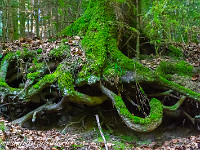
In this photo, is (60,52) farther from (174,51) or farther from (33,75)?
(174,51)

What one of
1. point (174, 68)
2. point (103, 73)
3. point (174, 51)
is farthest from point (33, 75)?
point (174, 51)

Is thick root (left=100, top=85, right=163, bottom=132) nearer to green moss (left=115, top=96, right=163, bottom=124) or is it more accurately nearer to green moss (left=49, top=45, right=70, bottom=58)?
green moss (left=115, top=96, right=163, bottom=124)

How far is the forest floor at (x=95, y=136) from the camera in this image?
382cm

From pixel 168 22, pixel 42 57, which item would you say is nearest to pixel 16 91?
pixel 42 57

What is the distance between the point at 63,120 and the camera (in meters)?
6.57

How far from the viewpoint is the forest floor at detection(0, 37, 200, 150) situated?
3.82m

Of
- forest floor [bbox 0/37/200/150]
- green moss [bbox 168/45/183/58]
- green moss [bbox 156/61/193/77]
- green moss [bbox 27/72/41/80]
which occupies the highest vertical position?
green moss [bbox 168/45/183/58]

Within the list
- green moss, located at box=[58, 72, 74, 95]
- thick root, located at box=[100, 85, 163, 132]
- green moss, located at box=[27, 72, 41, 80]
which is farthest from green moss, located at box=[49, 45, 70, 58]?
thick root, located at box=[100, 85, 163, 132]

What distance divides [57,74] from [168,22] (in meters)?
3.87

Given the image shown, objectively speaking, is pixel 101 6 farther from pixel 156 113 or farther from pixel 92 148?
pixel 92 148

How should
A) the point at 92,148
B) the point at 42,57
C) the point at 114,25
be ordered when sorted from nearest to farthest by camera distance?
the point at 92,148 → the point at 42,57 → the point at 114,25

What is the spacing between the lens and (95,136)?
5480 mm

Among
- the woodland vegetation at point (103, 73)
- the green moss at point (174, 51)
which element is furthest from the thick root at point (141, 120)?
the green moss at point (174, 51)

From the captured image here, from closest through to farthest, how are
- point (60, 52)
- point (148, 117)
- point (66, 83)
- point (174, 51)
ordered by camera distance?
point (148, 117), point (66, 83), point (60, 52), point (174, 51)
